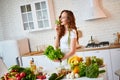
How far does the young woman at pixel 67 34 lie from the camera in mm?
2779

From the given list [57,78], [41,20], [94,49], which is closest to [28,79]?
[57,78]

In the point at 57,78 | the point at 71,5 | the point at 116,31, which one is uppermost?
the point at 71,5

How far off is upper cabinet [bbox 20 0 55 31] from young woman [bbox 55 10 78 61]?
1.95 meters

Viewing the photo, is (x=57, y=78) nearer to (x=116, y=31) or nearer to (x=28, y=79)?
(x=28, y=79)

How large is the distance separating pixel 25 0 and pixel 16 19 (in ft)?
1.89

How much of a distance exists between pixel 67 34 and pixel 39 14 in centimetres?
222

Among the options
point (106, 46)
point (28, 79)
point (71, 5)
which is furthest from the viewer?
point (71, 5)

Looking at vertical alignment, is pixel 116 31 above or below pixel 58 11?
below

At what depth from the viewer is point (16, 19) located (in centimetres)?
535

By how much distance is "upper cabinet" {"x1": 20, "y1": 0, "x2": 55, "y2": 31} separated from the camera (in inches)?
192

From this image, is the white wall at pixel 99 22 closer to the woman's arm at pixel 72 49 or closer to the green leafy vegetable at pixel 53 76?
the woman's arm at pixel 72 49

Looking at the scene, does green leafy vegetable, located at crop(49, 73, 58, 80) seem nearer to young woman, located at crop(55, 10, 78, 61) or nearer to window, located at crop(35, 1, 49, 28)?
young woman, located at crop(55, 10, 78, 61)

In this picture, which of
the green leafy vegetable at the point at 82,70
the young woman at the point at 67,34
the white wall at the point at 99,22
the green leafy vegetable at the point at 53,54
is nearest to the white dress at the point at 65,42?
the young woman at the point at 67,34

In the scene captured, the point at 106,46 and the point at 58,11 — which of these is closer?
the point at 106,46
